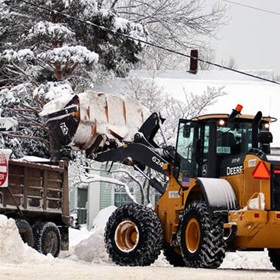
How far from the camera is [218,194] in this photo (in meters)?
14.7

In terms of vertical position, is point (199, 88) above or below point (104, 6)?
below

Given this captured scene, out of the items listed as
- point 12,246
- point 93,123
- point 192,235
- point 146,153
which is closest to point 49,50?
point 93,123

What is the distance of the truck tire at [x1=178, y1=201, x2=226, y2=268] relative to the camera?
14.3 meters

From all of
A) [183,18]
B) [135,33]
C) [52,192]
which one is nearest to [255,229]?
[52,192]

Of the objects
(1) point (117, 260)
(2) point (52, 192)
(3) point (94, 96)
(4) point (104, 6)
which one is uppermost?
(4) point (104, 6)

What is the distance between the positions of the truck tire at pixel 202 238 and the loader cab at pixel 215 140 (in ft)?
3.06

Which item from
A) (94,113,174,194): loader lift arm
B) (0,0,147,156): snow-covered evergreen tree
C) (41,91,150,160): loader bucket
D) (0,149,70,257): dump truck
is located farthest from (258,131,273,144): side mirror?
(0,0,147,156): snow-covered evergreen tree

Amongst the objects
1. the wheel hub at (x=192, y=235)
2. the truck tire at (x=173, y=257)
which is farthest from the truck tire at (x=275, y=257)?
the wheel hub at (x=192, y=235)

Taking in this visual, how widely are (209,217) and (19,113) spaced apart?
1805 cm

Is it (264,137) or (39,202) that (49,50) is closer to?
(39,202)

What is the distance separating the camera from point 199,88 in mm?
36500

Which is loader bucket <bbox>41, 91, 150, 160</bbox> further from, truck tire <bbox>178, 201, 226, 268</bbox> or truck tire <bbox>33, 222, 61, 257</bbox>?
truck tire <bbox>178, 201, 226, 268</bbox>

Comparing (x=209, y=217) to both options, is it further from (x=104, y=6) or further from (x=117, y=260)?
(x=104, y=6)

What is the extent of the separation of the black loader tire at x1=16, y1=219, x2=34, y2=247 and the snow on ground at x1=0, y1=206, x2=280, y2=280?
1.19 meters
